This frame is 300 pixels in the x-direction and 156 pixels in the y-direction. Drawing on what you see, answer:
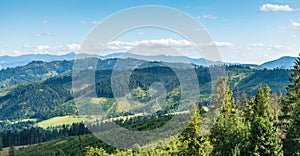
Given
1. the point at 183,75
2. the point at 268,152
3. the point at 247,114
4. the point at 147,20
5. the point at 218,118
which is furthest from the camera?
the point at 247,114

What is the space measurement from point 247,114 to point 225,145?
13457 millimetres

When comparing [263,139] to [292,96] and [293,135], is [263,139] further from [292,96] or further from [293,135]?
[292,96]

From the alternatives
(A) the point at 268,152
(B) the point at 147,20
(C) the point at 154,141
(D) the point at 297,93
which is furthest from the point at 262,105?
(B) the point at 147,20

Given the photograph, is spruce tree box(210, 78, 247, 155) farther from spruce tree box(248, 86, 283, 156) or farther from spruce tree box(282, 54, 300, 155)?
spruce tree box(282, 54, 300, 155)

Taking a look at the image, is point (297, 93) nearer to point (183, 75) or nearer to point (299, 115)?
point (299, 115)

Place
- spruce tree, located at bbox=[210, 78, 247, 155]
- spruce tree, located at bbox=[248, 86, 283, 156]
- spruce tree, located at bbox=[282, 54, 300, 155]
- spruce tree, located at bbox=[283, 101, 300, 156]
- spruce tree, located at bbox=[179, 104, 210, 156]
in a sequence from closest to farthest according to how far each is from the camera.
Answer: spruce tree, located at bbox=[248, 86, 283, 156], spruce tree, located at bbox=[179, 104, 210, 156], spruce tree, located at bbox=[283, 101, 300, 156], spruce tree, located at bbox=[282, 54, 300, 155], spruce tree, located at bbox=[210, 78, 247, 155]

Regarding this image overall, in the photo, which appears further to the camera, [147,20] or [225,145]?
[225,145]

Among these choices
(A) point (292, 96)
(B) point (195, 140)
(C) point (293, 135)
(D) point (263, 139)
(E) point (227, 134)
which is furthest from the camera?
(A) point (292, 96)

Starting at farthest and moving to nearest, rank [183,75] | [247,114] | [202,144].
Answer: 1. [247,114]
2. [202,144]
3. [183,75]

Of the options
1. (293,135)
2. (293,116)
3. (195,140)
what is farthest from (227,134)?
(293,116)

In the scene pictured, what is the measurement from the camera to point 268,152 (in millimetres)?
54281

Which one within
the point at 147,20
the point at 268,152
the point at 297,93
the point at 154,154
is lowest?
the point at 154,154

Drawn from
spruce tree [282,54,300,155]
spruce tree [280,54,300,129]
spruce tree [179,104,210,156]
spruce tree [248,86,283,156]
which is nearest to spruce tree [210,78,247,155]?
spruce tree [248,86,283,156]

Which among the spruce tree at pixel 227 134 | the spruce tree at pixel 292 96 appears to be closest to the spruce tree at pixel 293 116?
the spruce tree at pixel 292 96
